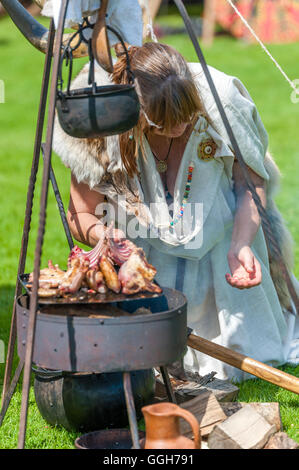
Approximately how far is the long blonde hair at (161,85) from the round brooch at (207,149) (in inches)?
15.7

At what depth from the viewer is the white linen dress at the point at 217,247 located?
3234 millimetres

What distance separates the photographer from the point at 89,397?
2.80m


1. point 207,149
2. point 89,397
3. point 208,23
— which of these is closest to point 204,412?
point 89,397

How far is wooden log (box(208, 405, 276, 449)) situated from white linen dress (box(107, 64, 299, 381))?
0.85 metres

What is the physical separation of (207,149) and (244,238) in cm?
45

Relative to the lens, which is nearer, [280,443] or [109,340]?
[109,340]

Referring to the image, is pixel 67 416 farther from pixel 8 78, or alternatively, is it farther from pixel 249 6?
pixel 249 6

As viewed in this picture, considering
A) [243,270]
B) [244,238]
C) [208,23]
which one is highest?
[208,23]

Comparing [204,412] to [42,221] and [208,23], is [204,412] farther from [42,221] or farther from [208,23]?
[208,23]

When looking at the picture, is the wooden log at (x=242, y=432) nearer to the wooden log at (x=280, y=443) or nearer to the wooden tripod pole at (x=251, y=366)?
the wooden log at (x=280, y=443)

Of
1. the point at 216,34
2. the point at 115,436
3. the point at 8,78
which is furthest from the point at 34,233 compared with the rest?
the point at 216,34

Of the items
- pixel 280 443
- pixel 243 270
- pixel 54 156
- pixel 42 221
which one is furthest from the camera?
pixel 54 156

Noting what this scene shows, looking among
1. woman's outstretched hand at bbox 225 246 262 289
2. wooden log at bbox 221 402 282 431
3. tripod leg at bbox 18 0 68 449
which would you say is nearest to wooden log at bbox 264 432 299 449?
wooden log at bbox 221 402 282 431

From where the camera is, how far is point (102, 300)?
2426 mm
